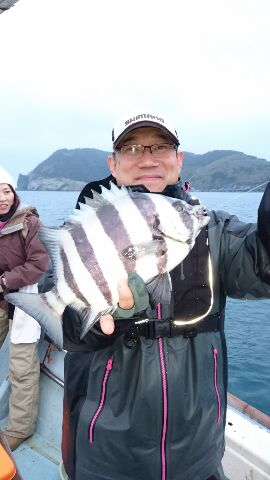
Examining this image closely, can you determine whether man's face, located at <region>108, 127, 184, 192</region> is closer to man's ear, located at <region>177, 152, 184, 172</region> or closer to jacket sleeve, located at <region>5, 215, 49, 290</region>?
man's ear, located at <region>177, 152, 184, 172</region>

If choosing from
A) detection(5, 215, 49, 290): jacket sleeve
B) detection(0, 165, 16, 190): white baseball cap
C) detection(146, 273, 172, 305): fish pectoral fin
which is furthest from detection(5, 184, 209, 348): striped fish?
detection(0, 165, 16, 190): white baseball cap

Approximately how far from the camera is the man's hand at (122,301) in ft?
5.81

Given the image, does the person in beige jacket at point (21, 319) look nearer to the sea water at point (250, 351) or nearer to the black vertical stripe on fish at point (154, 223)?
the sea water at point (250, 351)

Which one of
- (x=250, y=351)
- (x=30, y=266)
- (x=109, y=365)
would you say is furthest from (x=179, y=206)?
(x=250, y=351)

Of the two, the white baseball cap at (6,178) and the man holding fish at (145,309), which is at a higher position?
the white baseball cap at (6,178)

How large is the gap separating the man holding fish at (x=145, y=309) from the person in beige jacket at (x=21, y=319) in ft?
8.08

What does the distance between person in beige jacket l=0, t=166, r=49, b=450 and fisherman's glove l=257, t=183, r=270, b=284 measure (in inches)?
124

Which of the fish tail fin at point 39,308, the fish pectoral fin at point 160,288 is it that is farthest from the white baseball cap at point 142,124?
the fish tail fin at point 39,308

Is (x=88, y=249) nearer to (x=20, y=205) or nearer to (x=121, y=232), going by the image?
(x=121, y=232)

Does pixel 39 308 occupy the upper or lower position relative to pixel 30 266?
upper

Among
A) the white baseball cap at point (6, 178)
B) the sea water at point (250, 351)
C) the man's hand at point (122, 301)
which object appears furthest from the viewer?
the sea water at point (250, 351)

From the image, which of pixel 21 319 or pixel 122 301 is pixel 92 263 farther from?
pixel 21 319

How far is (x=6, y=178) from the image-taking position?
5168 millimetres

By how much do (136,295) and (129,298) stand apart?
35 mm
